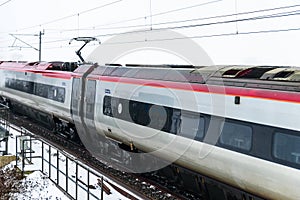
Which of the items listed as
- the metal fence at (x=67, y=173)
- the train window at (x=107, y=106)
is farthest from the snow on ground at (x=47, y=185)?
the train window at (x=107, y=106)

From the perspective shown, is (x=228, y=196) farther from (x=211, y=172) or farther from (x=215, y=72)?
(x=215, y=72)

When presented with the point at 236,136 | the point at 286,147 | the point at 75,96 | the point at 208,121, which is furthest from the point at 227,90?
the point at 75,96

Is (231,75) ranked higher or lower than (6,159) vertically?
higher

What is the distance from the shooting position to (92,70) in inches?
501

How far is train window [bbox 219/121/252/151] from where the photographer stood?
6.48 metres

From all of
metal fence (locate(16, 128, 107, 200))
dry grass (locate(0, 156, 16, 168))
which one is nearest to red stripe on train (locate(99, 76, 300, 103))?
metal fence (locate(16, 128, 107, 200))

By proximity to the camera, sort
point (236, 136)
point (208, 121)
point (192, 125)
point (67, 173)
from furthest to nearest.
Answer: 1. point (67, 173)
2. point (192, 125)
3. point (208, 121)
4. point (236, 136)

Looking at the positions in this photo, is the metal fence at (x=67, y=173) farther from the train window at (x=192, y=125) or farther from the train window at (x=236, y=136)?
the train window at (x=236, y=136)

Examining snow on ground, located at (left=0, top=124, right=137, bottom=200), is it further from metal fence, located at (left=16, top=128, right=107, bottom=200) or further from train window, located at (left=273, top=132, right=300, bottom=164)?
train window, located at (left=273, top=132, right=300, bottom=164)

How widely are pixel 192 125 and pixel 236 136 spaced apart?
120 centimetres

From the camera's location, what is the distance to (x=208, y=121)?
7.34 metres

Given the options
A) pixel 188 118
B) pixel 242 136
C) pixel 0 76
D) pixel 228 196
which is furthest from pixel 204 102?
pixel 0 76

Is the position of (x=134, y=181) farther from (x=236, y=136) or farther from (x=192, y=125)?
(x=236, y=136)

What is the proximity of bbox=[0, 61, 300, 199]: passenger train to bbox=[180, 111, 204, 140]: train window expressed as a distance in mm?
19
